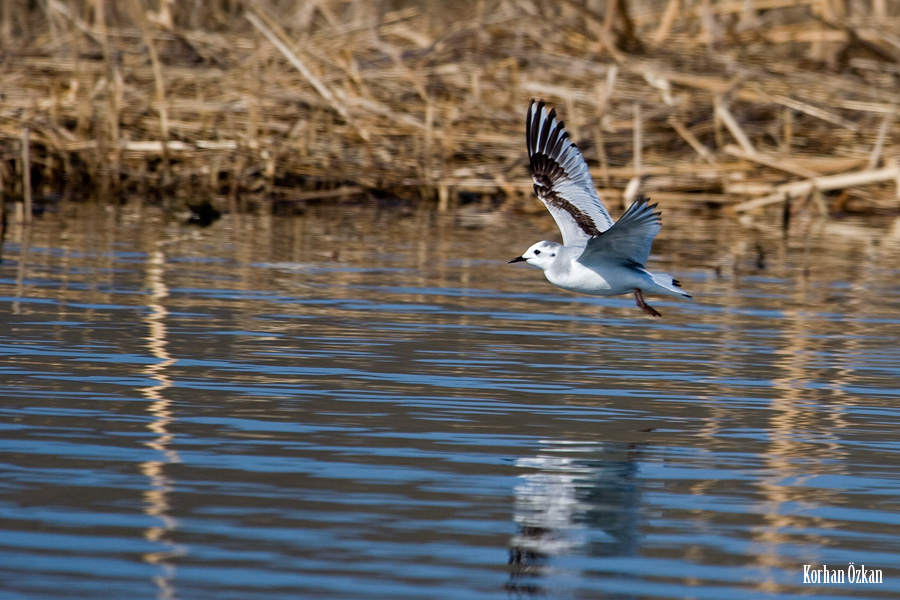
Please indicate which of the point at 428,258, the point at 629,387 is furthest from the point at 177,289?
the point at 629,387

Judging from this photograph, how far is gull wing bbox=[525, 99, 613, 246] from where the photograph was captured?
9055mm

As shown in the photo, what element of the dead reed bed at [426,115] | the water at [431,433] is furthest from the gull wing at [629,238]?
the dead reed bed at [426,115]

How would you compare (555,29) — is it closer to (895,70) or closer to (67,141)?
(895,70)

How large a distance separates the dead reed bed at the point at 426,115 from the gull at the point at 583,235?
24.7ft

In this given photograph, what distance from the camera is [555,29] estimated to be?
20.3 meters

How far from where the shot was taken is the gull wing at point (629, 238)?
730 centimetres

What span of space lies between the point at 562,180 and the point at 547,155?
0.21 meters

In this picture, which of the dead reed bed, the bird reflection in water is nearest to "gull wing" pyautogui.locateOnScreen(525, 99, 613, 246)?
the bird reflection in water

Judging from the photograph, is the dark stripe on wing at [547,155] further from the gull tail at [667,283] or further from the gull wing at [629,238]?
the gull tail at [667,283]

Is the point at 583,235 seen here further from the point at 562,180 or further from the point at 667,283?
the point at 667,283

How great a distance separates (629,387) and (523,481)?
2.20m

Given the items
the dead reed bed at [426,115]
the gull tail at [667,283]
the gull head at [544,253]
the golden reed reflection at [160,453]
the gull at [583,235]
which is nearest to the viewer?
the golden reed reflection at [160,453]

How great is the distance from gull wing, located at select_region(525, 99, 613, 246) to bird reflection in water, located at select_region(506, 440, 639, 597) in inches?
111

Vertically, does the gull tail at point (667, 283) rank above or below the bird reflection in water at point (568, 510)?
above
